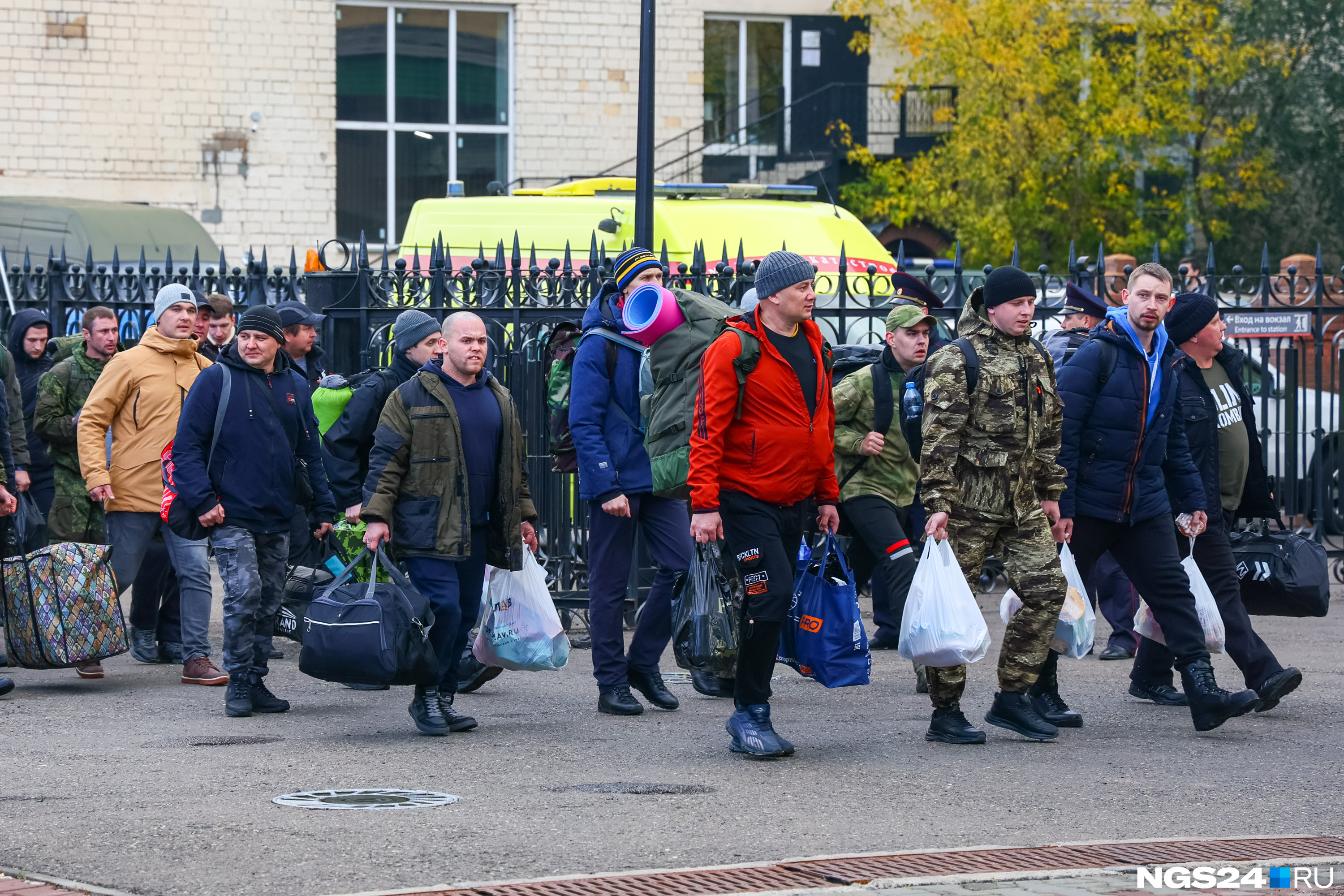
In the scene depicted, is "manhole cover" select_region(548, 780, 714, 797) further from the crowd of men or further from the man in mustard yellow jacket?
the man in mustard yellow jacket

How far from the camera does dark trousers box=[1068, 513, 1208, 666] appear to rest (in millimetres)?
7121

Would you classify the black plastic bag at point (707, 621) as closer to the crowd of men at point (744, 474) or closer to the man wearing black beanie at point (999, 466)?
the crowd of men at point (744, 474)

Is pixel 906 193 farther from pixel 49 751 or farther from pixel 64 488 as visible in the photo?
pixel 49 751

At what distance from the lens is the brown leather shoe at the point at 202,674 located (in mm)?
8578

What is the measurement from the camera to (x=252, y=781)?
6195 millimetres

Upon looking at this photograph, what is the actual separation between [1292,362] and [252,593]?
7485mm

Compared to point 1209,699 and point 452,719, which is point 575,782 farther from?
point 1209,699

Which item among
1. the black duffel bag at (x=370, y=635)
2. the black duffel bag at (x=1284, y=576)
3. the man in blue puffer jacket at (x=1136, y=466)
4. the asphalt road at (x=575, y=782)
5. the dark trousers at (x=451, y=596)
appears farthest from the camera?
the black duffel bag at (x=1284, y=576)

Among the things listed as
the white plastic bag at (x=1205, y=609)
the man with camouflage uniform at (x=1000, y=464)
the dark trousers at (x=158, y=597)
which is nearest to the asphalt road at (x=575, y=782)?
the white plastic bag at (x=1205, y=609)

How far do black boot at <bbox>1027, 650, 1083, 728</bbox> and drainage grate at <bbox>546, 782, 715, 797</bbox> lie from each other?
187cm

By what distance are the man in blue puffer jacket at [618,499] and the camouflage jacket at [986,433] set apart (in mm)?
1326

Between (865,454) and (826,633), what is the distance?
219 centimetres

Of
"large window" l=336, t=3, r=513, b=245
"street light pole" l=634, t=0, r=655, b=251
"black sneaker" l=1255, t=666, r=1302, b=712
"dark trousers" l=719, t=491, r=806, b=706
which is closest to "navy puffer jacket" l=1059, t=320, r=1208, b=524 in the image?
"black sneaker" l=1255, t=666, r=1302, b=712

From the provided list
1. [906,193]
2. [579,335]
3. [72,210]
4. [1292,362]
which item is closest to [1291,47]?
[906,193]
